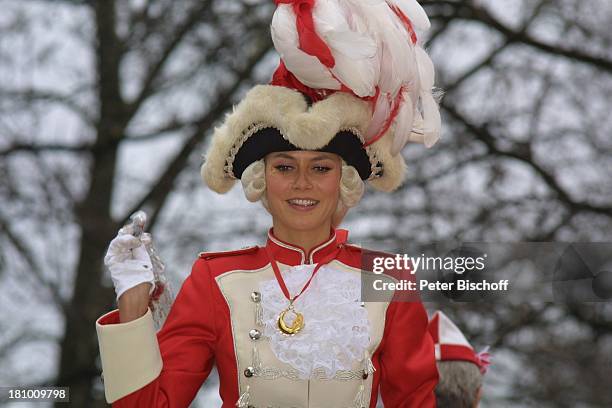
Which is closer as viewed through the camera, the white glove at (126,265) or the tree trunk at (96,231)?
the white glove at (126,265)

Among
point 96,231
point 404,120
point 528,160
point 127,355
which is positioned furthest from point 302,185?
point 528,160

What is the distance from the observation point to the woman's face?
2.75 meters

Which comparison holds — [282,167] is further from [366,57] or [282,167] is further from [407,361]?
[407,361]

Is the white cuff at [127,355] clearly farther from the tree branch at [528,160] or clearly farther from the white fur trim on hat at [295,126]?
the tree branch at [528,160]

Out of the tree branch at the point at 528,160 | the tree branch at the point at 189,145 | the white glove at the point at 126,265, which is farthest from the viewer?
the tree branch at the point at 528,160

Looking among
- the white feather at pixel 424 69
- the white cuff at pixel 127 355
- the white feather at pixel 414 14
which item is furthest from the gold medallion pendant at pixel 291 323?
the white feather at pixel 414 14

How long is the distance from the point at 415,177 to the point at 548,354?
120cm

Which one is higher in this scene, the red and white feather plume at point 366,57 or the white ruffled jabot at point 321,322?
the red and white feather plume at point 366,57

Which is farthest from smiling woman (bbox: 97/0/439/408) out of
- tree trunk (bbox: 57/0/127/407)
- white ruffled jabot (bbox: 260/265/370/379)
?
tree trunk (bbox: 57/0/127/407)

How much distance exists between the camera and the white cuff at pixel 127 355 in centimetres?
254

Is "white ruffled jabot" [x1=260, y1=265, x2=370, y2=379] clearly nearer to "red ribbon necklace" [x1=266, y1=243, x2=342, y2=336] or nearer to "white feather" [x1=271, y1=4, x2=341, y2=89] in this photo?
"red ribbon necklace" [x1=266, y1=243, x2=342, y2=336]

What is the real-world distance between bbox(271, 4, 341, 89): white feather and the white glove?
54 centimetres

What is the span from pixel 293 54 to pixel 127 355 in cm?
77

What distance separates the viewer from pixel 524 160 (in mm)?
6176
